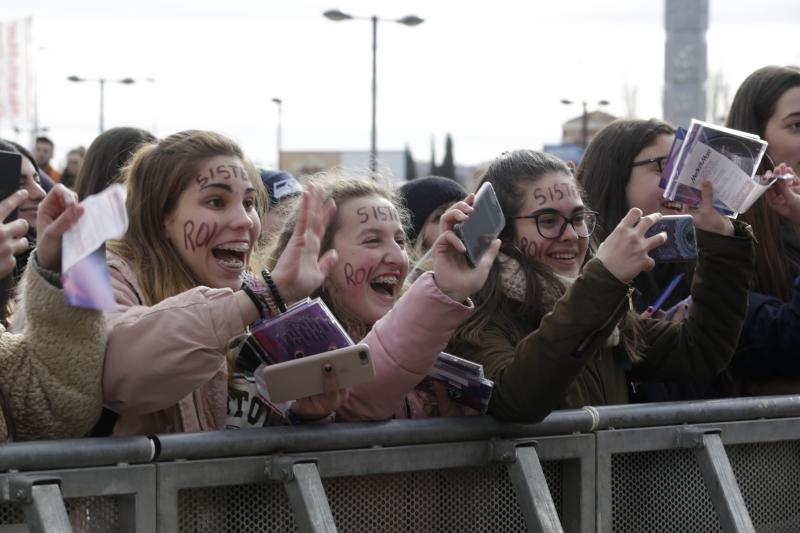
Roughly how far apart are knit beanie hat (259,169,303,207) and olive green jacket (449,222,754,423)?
2501 mm

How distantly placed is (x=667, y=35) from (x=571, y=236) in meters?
40.8

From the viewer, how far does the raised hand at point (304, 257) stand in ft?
9.77

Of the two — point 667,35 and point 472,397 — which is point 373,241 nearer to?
point 472,397

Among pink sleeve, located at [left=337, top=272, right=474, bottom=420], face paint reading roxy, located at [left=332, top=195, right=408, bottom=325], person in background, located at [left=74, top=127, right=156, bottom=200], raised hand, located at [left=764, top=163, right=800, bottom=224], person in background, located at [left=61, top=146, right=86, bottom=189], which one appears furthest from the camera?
person in background, located at [left=61, top=146, right=86, bottom=189]

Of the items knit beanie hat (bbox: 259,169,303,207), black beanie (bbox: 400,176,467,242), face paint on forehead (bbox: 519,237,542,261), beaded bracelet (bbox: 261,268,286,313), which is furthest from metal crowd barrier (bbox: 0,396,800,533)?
knit beanie hat (bbox: 259,169,303,207)

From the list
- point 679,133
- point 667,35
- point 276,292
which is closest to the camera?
point 276,292

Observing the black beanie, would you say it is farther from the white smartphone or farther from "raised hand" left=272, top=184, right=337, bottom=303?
the white smartphone

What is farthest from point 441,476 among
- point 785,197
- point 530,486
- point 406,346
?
point 785,197

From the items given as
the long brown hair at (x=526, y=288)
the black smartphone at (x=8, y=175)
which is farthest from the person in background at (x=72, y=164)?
the black smartphone at (x=8, y=175)

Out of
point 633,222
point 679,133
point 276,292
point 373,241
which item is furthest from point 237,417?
point 679,133

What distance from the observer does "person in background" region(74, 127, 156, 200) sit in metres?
5.36

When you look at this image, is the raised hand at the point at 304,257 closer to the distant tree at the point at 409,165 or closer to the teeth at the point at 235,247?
the teeth at the point at 235,247

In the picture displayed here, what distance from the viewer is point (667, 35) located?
43.1 m

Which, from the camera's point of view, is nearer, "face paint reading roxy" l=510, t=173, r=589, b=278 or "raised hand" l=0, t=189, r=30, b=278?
"raised hand" l=0, t=189, r=30, b=278
